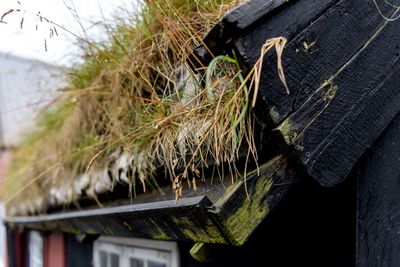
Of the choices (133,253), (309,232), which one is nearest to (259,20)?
(309,232)

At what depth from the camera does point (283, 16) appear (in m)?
0.95

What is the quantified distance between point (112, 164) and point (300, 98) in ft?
3.48

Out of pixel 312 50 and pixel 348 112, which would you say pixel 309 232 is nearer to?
pixel 348 112

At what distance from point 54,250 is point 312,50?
3.98m

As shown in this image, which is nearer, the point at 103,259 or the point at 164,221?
the point at 164,221

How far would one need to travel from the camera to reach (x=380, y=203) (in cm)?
109

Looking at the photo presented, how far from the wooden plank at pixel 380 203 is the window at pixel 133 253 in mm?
1093

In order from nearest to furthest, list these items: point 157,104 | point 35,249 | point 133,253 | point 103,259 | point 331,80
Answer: point 331,80, point 157,104, point 133,253, point 103,259, point 35,249

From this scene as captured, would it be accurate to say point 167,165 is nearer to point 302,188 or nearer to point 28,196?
point 302,188

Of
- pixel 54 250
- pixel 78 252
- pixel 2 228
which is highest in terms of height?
pixel 2 228

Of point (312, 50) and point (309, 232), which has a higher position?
point (312, 50)

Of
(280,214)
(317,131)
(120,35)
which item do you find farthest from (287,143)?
(120,35)

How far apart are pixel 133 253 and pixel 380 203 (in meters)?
1.73

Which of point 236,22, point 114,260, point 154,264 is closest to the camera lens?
point 236,22
